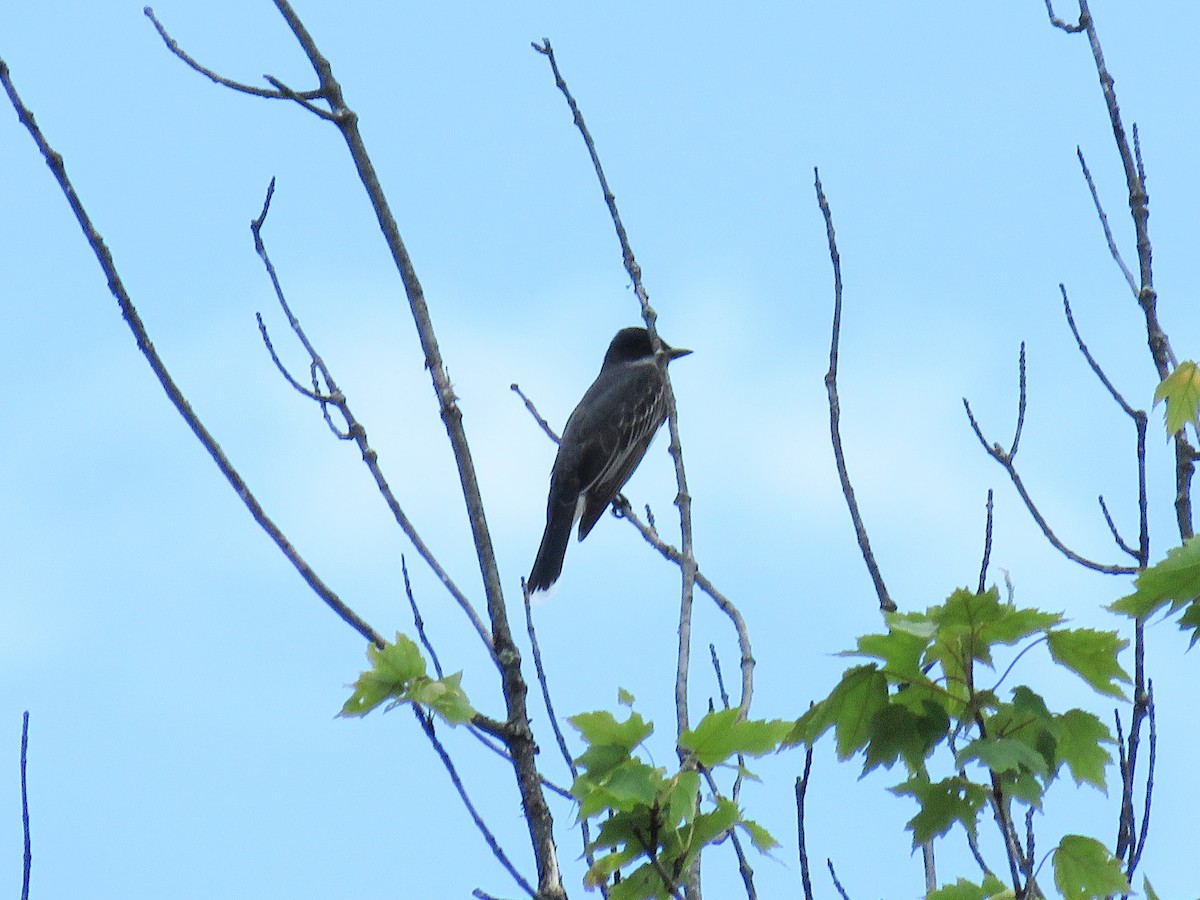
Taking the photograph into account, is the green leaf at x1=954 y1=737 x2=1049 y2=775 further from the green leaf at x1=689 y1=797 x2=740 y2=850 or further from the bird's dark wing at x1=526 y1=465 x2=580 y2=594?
the bird's dark wing at x1=526 y1=465 x2=580 y2=594

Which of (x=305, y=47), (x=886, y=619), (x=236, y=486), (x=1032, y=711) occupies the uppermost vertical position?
(x=305, y=47)

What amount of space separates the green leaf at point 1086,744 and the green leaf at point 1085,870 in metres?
0.11

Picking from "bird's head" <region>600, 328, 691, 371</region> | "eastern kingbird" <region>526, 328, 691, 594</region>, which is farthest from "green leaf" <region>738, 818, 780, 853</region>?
"bird's head" <region>600, 328, 691, 371</region>

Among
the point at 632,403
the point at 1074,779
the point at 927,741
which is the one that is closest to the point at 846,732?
the point at 927,741

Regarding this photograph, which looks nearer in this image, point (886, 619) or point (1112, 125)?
point (886, 619)

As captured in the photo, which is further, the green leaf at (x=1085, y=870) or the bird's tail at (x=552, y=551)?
the bird's tail at (x=552, y=551)

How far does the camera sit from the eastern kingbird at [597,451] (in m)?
8.58

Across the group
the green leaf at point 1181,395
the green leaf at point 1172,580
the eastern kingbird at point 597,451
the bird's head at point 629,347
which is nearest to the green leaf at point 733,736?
the green leaf at point 1172,580

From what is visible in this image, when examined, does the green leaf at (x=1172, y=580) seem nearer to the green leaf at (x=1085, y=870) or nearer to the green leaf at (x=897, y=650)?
the green leaf at (x=897, y=650)

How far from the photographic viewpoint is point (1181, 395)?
3303mm

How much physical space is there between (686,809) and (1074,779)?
73cm

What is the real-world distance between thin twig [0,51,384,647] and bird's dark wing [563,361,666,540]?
19.8ft

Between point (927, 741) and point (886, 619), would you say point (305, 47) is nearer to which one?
point (886, 619)

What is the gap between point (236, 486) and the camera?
8.34 feet
